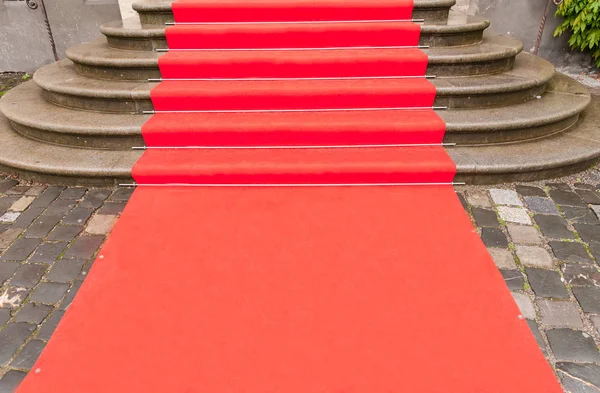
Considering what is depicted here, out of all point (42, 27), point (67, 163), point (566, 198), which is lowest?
point (566, 198)

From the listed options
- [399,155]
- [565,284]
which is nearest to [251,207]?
[399,155]

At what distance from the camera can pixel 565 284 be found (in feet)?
7.61

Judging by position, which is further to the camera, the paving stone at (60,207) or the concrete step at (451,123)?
the concrete step at (451,123)

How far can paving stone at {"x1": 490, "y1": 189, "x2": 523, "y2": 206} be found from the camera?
293 cm

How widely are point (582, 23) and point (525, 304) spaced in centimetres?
417

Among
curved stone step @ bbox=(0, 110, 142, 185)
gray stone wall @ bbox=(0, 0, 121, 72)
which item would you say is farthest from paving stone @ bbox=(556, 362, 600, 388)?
gray stone wall @ bbox=(0, 0, 121, 72)

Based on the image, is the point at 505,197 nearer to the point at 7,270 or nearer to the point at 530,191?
the point at 530,191

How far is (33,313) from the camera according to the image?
7.24 feet

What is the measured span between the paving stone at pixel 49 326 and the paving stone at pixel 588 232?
120 inches

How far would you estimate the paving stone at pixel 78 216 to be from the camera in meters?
2.84

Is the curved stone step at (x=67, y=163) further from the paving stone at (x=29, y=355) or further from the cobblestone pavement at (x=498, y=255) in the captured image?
the paving stone at (x=29, y=355)

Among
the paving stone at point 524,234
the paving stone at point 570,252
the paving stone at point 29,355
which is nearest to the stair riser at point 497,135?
the paving stone at point 524,234

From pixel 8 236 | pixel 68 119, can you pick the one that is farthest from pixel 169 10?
pixel 8 236

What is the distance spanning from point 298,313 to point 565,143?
103 inches
